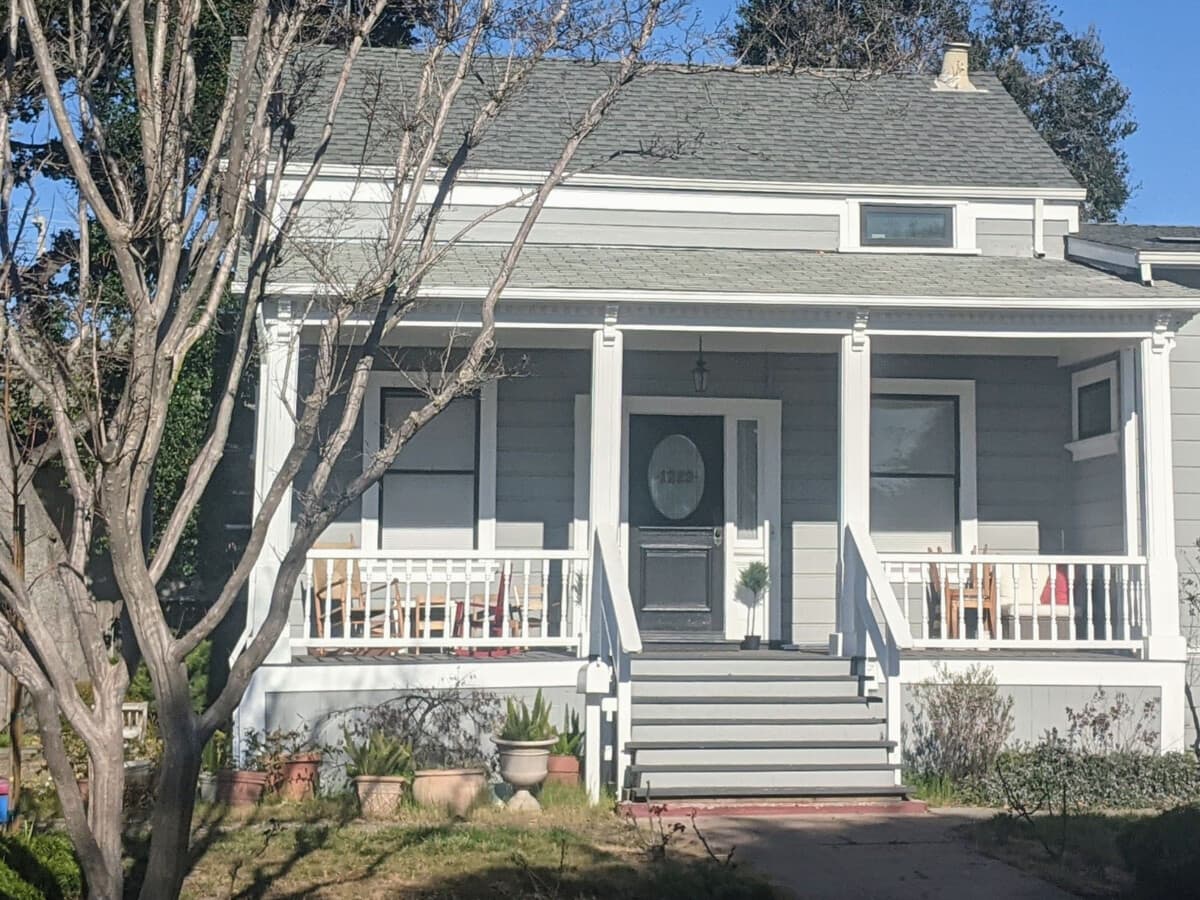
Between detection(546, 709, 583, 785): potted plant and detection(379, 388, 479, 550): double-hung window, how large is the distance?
7.52 ft

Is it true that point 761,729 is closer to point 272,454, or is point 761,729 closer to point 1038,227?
point 272,454

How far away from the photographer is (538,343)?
11.9m

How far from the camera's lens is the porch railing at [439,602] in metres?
10.4

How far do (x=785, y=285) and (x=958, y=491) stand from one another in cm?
290

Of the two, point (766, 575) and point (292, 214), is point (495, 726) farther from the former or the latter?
point (292, 214)

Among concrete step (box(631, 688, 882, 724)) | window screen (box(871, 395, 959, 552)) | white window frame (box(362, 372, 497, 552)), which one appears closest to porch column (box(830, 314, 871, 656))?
concrete step (box(631, 688, 882, 724))

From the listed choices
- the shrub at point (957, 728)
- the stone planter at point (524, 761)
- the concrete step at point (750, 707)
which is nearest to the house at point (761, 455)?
the concrete step at point (750, 707)

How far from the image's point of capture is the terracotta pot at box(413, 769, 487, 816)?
934cm

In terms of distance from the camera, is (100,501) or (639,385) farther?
(639,385)

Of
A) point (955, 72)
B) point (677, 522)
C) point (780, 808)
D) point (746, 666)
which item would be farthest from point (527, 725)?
point (955, 72)

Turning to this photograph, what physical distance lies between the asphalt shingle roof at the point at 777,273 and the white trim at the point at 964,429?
1.06 meters

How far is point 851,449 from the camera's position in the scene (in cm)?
1109

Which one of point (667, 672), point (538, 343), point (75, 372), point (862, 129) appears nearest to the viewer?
point (75, 372)

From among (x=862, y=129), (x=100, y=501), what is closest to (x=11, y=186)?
(x=100, y=501)
